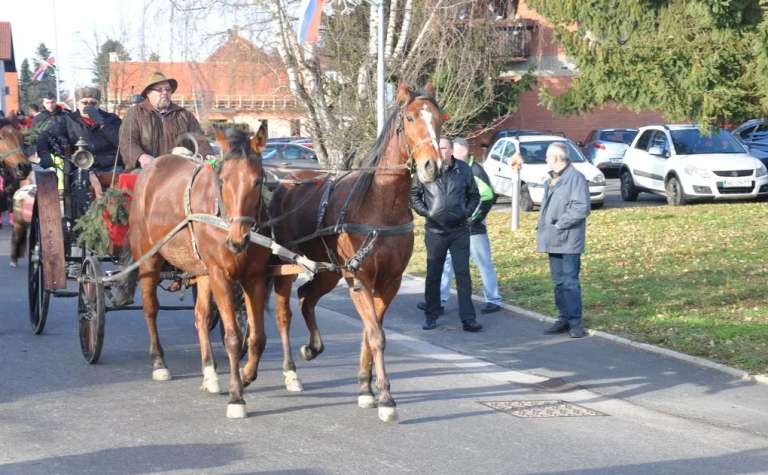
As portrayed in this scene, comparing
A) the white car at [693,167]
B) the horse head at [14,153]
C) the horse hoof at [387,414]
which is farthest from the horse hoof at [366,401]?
the white car at [693,167]

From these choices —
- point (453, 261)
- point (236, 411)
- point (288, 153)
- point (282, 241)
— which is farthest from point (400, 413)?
point (288, 153)

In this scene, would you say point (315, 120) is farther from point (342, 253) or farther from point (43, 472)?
point (43, 472)

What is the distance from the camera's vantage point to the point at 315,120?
2320cm

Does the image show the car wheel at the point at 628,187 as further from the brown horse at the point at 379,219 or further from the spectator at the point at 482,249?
the brown horse at the point at 379,219

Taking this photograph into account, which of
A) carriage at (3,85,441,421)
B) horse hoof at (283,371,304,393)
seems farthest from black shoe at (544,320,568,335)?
horse hoof at (283,371,304,393)

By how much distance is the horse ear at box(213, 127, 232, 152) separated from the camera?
7.75 metres

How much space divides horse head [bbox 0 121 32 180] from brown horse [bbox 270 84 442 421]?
931 cm

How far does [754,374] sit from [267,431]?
14.6ft

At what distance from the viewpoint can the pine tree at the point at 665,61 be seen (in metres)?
16.3

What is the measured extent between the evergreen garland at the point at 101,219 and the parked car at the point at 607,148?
27.0 meters

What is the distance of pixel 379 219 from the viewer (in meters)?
8.11

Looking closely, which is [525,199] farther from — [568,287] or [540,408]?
[540,408]

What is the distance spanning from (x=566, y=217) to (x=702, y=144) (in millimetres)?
15751

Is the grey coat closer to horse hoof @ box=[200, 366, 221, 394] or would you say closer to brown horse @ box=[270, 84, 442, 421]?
brown horse @ box=[270, 84, 442, 421]
